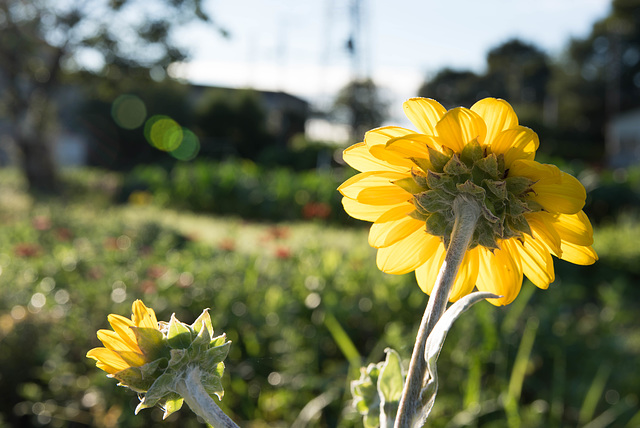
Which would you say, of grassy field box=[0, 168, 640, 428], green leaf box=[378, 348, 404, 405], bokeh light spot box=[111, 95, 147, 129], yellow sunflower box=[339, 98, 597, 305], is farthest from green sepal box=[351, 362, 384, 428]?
bokeh light spot box=[111, 95, 147, 129]

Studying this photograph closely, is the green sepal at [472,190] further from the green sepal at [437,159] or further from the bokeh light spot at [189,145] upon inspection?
the bokeh light spot at [189,145]

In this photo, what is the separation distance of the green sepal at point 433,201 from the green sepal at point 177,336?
0.75ft

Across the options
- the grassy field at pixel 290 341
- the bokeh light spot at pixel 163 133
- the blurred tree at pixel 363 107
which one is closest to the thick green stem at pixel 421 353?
the grassy field at pixel 290 341

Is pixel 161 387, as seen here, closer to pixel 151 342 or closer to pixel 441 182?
pixel 151 342

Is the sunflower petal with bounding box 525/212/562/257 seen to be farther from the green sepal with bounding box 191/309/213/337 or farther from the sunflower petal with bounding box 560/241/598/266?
the green sepal with bounding box 191/309/213/337

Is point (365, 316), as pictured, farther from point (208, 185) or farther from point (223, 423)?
point (208, 185)

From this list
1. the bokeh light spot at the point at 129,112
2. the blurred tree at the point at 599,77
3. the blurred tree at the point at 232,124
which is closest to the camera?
the bokeh light spot at the point at 129,112

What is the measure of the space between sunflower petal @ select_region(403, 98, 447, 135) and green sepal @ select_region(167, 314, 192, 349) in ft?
0.87

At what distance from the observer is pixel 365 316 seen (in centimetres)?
310

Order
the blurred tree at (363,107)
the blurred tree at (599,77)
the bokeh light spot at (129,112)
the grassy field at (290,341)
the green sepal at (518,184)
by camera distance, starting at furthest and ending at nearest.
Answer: the blurred tree at (599,77) → the blurred tree at (363,107) → the bokeh light spot at (129,112) → the grassy field at (290,341) → the green sepal at (518,184)

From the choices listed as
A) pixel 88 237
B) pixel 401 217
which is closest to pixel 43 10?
pixel 88 237

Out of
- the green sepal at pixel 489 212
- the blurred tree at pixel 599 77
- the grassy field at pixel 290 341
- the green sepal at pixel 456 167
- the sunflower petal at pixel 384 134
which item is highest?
the blurred tree at pixel 599 77

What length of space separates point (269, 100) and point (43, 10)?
1706 centimetres

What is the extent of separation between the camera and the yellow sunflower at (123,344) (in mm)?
445
